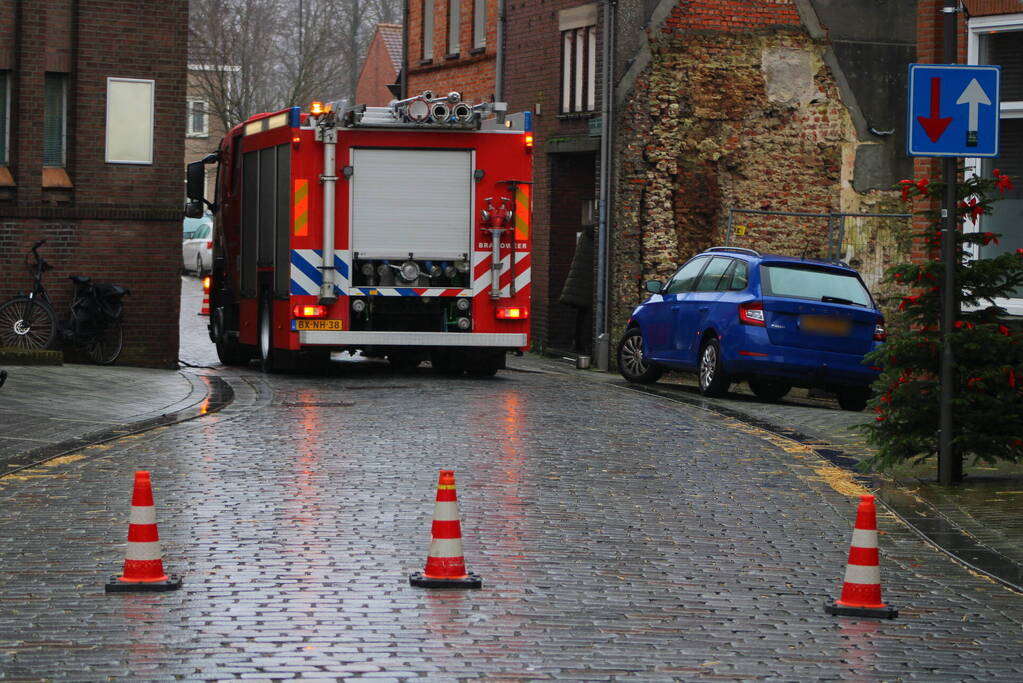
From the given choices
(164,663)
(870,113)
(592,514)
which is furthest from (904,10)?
(164,663)

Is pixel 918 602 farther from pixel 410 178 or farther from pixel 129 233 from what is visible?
pixel 129 233

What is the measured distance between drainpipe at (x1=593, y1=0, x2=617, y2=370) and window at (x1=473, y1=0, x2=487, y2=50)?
7.54 meters

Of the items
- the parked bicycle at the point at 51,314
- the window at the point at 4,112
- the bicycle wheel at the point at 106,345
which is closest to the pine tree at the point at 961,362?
the parked bicycle at the point at 51,314

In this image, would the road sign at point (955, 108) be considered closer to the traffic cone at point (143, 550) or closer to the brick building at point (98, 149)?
the traffic cone at point (143, 550)

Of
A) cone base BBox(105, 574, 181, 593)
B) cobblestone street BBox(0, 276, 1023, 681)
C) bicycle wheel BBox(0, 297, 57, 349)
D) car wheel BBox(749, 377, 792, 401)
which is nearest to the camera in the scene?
cobblestone street BBox(0, 276, 1023, 681)

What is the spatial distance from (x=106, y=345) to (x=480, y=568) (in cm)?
1392

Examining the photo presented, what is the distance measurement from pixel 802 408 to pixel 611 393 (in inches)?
82.6

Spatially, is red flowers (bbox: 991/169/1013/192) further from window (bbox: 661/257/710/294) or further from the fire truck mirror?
the fire truck mirror

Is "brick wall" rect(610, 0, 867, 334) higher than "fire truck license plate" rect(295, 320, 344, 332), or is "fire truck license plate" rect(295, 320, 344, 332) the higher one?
"brick wall" rect(610, 0, 867, 334)

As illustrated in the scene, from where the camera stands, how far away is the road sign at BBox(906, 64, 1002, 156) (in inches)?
438

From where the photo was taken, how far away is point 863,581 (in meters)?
7.44

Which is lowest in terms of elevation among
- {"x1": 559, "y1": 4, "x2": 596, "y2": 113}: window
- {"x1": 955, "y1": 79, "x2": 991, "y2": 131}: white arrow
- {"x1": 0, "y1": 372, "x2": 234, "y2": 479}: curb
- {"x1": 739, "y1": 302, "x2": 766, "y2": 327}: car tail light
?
{"x1": 0, "y1": 372, "x2": 234, "y2": 479}: curb

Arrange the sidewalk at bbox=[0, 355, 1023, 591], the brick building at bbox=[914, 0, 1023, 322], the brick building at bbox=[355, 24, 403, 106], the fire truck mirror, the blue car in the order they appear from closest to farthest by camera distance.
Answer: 1. the sidewalk at bbox=[0, 355, 1023, 591]
2. the brick building at bbox=[914, 0, 1023, 322]
3. the blue car
4. the fire truck mirror
5. the brick building at bbox=[355, 24, 403, 106]

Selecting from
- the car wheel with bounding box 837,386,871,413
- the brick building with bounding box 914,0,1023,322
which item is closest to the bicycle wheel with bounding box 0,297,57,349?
the car wheel with bounding box 837,386,871,413
